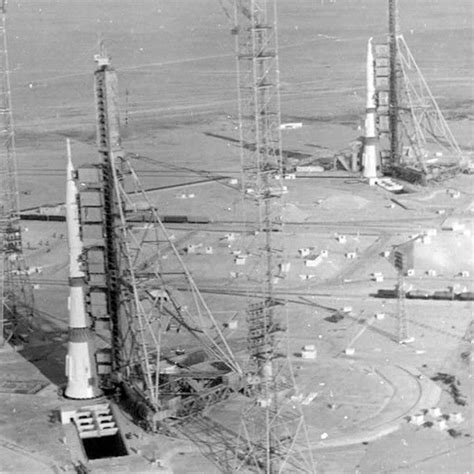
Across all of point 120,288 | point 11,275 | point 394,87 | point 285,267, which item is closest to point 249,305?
point 120,288

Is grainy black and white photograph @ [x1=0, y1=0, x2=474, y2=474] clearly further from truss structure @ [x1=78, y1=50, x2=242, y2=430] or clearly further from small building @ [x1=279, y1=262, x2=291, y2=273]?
small building @ [x1=279, y1=262, x2=291, y2=273]

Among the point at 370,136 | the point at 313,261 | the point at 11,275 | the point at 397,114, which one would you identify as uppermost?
the point at 397,114

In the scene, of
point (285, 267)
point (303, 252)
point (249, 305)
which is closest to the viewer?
point (249, 305)

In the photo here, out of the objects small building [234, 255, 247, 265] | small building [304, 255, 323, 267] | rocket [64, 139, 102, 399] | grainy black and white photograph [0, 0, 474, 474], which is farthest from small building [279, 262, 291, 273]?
rocket [64, 139, 102, 399]

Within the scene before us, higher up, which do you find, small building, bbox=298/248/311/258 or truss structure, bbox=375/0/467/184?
truss structure, bbox=375/0/467/184

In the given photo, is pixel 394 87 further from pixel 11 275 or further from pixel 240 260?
pixel 11 275

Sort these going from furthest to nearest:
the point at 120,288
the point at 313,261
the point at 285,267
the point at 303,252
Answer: the point at 303,252
the point at 313,261
the point at 285,267
the point at 120,288

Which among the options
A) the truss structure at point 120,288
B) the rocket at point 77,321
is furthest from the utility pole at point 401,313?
the rocket at point 77,321
